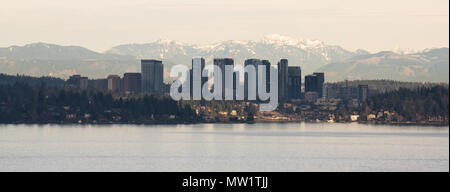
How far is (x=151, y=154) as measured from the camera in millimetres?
134500

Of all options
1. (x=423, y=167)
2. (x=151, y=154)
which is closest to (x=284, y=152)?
(x=151, y=154)

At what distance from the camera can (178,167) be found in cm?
11062
